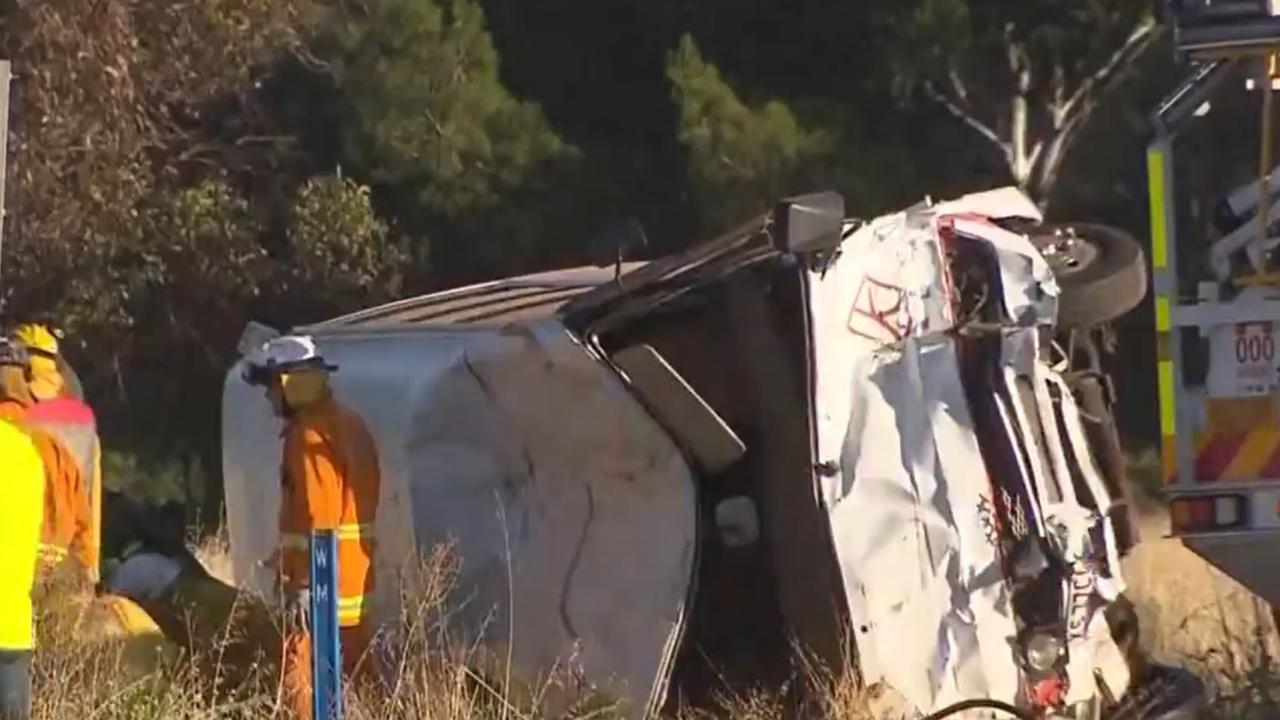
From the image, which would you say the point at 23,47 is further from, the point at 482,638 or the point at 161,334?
the point at 161,334

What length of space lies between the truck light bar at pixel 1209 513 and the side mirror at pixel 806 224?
63.2 inches

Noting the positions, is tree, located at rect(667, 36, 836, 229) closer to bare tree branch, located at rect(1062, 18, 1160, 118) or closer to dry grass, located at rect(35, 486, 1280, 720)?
bare tree branch, located at rect(1062, 18, 1160, 118)

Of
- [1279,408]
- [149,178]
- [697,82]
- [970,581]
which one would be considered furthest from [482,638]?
[697,82]

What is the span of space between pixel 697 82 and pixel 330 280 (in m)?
3.53

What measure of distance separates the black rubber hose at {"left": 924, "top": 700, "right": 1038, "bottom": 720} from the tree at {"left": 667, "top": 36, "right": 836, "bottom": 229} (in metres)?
12.7

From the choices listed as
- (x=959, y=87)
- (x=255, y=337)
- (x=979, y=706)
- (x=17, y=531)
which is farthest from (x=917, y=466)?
(x=959, y=87)

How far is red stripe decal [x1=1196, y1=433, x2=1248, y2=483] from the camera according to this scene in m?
7.35

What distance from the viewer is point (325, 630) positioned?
21.4 ft

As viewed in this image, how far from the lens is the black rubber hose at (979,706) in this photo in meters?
6.57

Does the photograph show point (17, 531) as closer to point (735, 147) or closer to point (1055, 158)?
point (735, 147)

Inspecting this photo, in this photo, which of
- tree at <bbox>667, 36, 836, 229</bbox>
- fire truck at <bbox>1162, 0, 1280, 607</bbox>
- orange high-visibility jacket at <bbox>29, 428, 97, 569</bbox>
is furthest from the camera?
tree at <bbox>667, 36, 836, 229</bbox>

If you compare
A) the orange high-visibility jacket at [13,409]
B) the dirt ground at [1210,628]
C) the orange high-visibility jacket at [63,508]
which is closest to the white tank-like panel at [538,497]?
the orange high-visibility jacket at [63,508]

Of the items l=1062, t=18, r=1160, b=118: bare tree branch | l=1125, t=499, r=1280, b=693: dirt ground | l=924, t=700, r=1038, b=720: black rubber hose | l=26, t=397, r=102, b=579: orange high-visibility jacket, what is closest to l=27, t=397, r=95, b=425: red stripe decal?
l=26, t=397, r=102, b=579: orange high-visibility jacket

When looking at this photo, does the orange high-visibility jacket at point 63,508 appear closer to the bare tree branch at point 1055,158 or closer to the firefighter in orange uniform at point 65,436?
the firefighter in orange uniform at point 65,436
